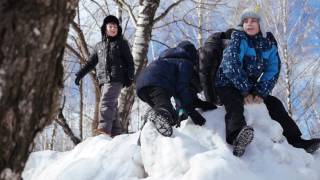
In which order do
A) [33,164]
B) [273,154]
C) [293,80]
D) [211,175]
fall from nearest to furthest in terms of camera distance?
[211,175]
[273,154]
[33,164]
[293,80]

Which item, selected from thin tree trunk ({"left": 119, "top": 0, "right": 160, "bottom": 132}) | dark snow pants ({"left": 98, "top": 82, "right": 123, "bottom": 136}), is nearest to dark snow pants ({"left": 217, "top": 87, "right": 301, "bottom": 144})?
dark snow pants ({"left": 98, "top": 82, "right": 123, "bottom": 136})

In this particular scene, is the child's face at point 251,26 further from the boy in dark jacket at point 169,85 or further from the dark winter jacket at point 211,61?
the boy in dark jacket at point 169,85

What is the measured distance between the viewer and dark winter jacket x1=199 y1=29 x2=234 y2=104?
4.80 m

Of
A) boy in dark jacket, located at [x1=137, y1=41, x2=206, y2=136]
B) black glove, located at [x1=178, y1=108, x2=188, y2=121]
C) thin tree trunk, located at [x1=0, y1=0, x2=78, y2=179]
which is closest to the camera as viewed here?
thin tree trunk, located at [x1=0, y1=0, x2=78, y2=179]

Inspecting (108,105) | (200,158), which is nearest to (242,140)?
(200,158)

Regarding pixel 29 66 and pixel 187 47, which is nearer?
pixel 29 66

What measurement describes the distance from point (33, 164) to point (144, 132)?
5.47ft

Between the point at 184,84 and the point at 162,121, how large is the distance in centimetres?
49

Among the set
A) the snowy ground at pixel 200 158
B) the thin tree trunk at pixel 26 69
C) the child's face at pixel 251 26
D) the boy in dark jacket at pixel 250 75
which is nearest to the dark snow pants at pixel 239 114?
the boy in dark jacket at pixel 250 75

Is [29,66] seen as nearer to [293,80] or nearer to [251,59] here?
[251,59]

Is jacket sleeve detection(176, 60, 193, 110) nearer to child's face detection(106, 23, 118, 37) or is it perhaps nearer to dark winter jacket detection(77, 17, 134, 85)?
dark winter jacket detection(77, 17, 134, 85)

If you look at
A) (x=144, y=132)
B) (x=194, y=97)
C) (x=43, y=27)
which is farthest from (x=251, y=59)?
(x=43, y=27)

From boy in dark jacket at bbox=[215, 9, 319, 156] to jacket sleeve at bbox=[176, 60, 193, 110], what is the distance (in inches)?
11.4

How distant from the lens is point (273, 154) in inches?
171
